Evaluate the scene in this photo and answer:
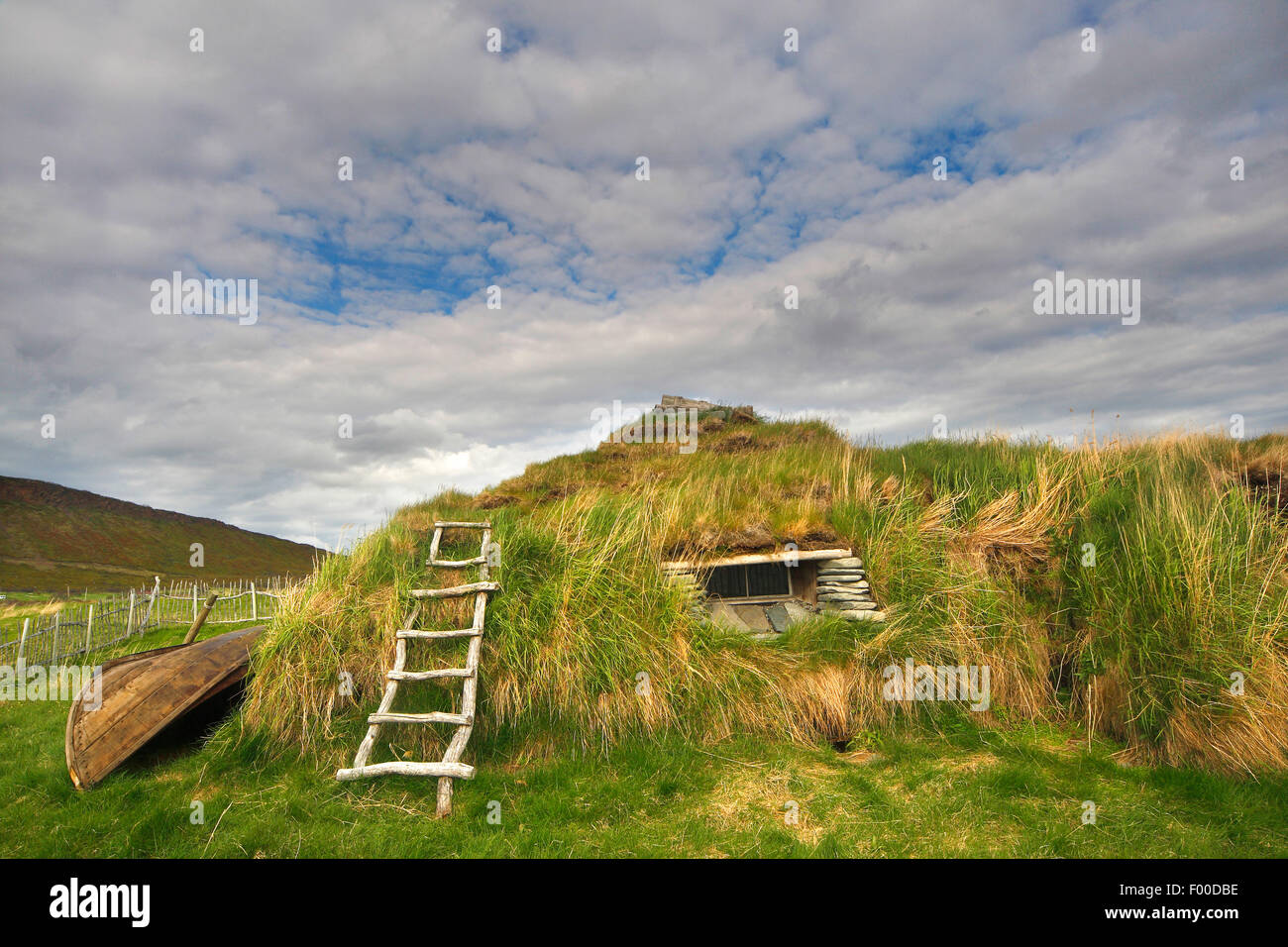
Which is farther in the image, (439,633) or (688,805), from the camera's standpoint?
(439,633)

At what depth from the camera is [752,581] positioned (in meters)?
9.52

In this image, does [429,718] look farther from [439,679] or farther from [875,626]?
[875,626]

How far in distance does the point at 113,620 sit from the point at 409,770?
792 inches

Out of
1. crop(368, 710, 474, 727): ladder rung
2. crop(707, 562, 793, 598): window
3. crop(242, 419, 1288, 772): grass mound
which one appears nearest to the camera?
crop(368, 710, 474, 727): ladder rung

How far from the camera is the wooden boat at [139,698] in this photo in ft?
20.9

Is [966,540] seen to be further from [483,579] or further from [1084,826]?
[483,579]

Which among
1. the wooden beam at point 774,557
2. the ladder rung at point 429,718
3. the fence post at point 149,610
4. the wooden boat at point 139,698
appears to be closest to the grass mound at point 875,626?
the wooden beam at point 774,557

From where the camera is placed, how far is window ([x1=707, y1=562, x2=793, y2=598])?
30.7 ft

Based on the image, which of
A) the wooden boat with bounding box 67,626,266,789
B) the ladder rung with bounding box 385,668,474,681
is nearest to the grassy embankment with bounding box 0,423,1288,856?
the wooden boat with bounding box 67,626,266,789

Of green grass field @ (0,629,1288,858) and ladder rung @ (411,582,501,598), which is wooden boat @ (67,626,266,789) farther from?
ladder rung @ (411,582,501,598)

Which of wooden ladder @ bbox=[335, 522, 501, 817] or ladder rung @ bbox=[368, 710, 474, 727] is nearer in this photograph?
wooden ladder @ bbox=[335, 522, 501, 817]

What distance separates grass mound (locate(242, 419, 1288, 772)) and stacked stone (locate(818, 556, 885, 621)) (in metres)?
0.23

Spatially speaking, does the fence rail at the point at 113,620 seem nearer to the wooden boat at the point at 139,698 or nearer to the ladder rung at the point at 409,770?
the wooden boat at the point at 139,698

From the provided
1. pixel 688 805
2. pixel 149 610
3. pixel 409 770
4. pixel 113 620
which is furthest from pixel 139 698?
pixel 149 610
